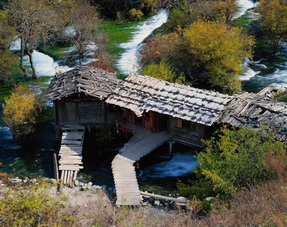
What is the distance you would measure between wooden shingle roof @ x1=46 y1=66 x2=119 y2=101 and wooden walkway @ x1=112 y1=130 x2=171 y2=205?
3.86 m

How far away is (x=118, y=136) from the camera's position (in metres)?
26.3

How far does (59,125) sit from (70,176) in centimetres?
558

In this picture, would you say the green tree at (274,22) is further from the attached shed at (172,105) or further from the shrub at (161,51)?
the attached shed at (172,105)

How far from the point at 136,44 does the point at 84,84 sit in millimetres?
20585

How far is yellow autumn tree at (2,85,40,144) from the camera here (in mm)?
24969

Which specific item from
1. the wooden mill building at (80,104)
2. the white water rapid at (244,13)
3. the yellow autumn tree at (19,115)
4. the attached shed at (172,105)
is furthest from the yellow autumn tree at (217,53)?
the yellow autumn tree at (19,115)

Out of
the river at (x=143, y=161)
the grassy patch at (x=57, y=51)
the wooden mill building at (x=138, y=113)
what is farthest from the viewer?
the grassy patch at (x=57, y=51)

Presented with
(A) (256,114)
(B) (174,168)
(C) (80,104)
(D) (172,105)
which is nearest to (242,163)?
(A) (256,114)

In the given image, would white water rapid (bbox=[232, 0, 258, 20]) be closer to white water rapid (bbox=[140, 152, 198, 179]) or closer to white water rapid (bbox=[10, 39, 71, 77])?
white water rapid (bbox=[10, 39, 71, 77])

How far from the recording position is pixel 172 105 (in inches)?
866

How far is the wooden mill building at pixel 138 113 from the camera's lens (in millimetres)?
20141

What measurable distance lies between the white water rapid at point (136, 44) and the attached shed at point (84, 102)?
8.10m

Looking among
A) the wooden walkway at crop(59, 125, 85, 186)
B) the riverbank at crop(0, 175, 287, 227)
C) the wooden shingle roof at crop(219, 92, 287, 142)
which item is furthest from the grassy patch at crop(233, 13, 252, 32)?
the riverbank at crop(0, 175, 287, 227)

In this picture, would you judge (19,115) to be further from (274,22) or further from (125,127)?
(274,22)
